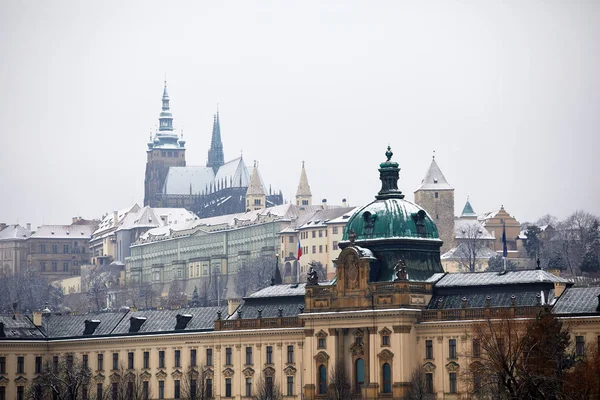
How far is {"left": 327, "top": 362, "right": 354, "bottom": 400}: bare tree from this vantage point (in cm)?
15529

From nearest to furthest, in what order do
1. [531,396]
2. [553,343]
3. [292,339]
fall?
[531,396] → [553,343] → [292,339]

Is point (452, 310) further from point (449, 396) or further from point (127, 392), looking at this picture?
point (127, 392)

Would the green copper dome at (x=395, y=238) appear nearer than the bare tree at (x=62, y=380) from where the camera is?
Yes

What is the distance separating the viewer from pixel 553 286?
151 meters

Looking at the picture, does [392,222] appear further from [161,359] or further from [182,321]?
[161,359]

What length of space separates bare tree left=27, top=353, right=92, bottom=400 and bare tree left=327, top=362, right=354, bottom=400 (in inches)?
827

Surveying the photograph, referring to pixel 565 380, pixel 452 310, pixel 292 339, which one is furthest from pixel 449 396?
pixel 565 380

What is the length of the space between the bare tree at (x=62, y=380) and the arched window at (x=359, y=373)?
74.4 feet

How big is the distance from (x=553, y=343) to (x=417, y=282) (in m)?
27.1

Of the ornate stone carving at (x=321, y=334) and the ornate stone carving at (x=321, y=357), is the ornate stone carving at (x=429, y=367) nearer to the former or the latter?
the ornate stone carving at (x=321, y=357)

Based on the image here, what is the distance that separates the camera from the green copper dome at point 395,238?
161m

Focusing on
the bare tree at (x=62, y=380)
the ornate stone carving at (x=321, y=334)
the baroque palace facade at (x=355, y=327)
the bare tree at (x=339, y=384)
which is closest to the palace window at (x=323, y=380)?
the baroque palace facade at (x=355, y=327)

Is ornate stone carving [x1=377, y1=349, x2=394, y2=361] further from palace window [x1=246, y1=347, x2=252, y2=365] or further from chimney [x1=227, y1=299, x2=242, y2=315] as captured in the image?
chimney [x1=227, y1=299, x2=242, y2=315]

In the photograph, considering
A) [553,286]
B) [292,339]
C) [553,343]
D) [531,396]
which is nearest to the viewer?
[531,396]
